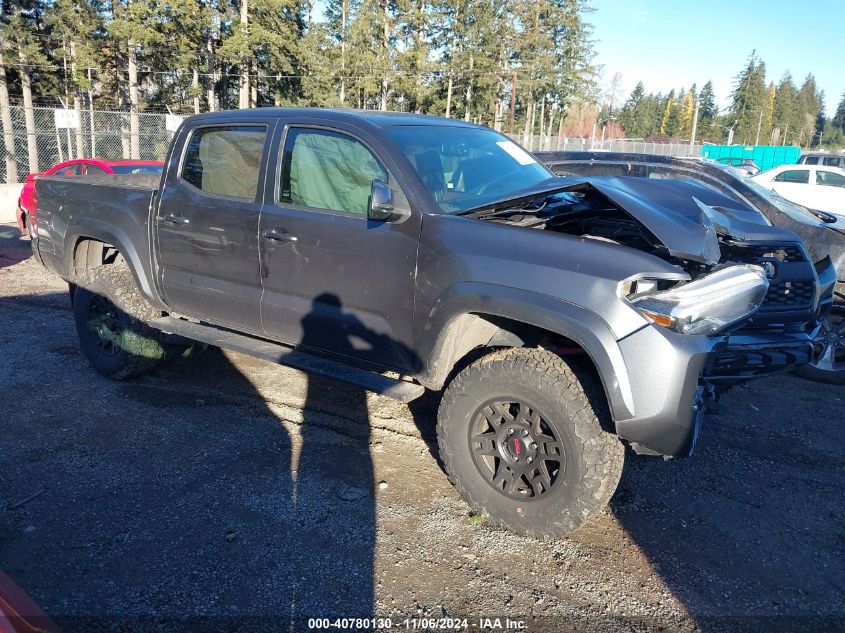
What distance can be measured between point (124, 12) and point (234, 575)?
31531 mm

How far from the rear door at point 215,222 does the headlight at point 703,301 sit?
249 centimetres

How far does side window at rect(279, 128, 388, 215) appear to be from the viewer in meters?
3.75

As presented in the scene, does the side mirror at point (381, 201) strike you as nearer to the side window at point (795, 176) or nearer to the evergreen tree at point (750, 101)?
the side window at point (795, 176)

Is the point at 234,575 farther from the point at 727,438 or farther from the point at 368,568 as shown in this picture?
the point at 727,438

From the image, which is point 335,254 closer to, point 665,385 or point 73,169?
point 665,385

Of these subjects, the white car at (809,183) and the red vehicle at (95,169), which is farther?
the white car at (809,183)

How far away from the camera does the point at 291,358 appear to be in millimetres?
3998

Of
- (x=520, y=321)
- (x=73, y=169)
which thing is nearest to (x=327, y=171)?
(x=520, y=321)

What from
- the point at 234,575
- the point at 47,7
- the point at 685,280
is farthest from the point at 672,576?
the point at 47,7

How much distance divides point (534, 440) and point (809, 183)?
16.1 metres

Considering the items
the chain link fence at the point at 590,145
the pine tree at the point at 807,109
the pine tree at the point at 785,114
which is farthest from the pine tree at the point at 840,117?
the chain link fence at the point at 590,145

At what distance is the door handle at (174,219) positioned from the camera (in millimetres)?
4488

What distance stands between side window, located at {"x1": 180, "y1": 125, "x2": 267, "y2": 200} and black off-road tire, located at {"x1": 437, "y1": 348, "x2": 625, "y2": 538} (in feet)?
6.71

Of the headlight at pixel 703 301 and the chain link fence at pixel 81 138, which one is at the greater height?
the chain link fence at pixel 81 138
